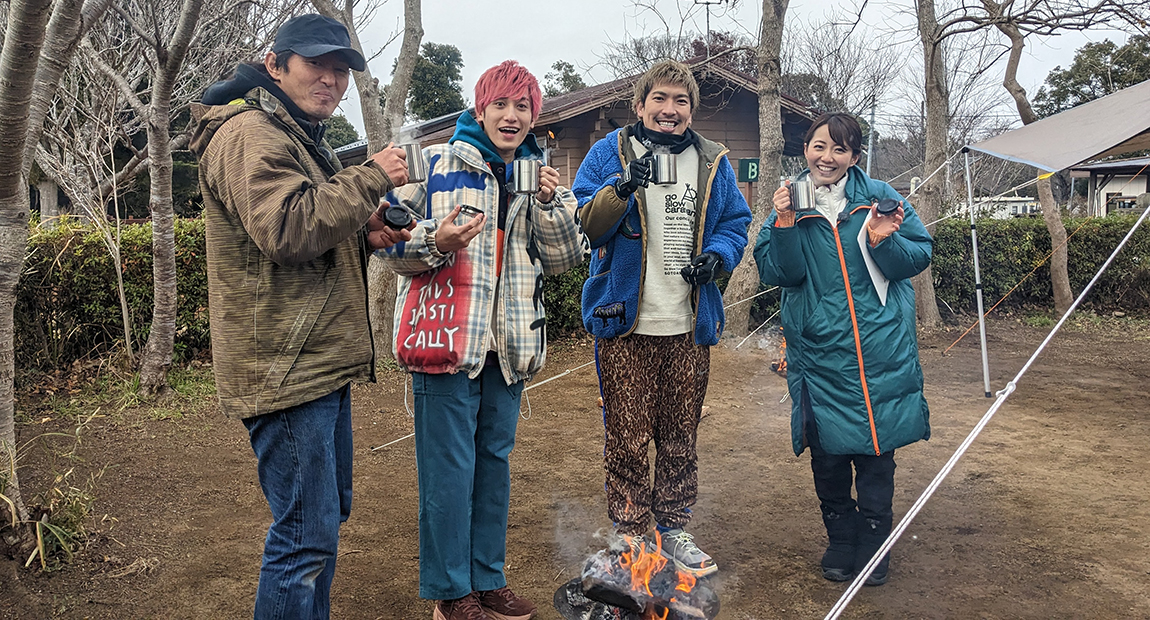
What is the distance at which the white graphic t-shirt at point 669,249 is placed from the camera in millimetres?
2896

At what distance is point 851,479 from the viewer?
3.03 meters

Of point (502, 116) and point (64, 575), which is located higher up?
point (502, 116)

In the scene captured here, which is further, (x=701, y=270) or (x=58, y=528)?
(x=58, y=528)

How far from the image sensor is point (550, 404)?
6.12 m

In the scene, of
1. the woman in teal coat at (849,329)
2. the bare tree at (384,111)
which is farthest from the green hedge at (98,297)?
the woman in teal coat at (849,329)

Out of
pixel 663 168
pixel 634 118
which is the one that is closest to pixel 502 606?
pixel 663 168

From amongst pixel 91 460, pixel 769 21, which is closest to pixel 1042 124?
pixel 769 21

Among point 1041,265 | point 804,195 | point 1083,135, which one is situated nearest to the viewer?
point 804,195

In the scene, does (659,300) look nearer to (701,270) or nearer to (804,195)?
(701,270)

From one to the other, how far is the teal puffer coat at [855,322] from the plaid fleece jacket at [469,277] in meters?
1.00

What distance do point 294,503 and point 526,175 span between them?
1.14 m

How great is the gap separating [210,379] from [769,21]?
258 inches

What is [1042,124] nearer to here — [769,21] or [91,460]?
[769,21]

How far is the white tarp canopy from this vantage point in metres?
4.32
